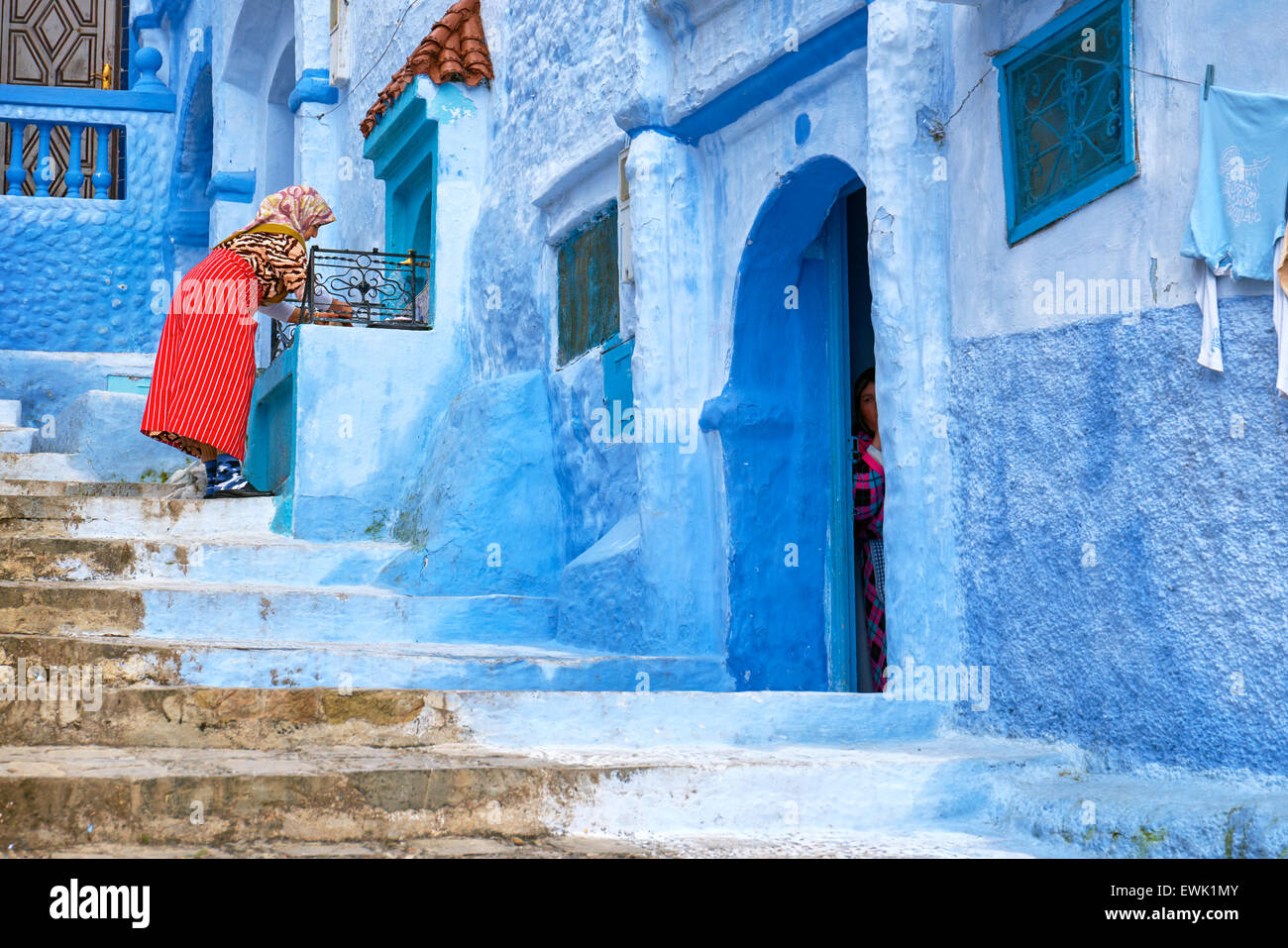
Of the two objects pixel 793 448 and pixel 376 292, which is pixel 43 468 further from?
pixel 793 448

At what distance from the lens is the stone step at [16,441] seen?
974 centimetres

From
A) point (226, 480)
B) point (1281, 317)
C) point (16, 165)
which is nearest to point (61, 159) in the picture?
point (16, 165)

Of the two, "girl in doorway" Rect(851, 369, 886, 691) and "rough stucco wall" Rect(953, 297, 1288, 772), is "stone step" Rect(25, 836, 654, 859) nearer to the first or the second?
"rough stucco wall" Rect(953, 297, 1288, 772)

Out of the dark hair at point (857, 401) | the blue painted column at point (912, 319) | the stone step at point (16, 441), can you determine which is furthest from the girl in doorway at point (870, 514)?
the stone step at point (16, 441)

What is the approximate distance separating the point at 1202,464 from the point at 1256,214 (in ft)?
2.09

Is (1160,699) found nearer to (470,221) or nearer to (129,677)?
(129,677)

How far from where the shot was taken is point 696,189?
6.74 meters

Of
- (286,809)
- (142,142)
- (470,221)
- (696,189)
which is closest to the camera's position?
(286,809)

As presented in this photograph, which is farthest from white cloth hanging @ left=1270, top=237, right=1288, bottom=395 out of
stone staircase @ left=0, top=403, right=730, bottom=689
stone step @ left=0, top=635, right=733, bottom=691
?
stone staircase @ left=0, top=403, right=730, bottom=689

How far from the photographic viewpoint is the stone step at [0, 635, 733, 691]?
4.23 meters

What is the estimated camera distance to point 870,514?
249 inches

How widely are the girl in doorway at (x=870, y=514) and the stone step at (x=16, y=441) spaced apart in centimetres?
600

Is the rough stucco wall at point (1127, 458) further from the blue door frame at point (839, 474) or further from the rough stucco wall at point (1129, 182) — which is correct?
the blue door frame at point (839, 474)

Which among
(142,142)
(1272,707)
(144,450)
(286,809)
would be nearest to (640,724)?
(286,809)
